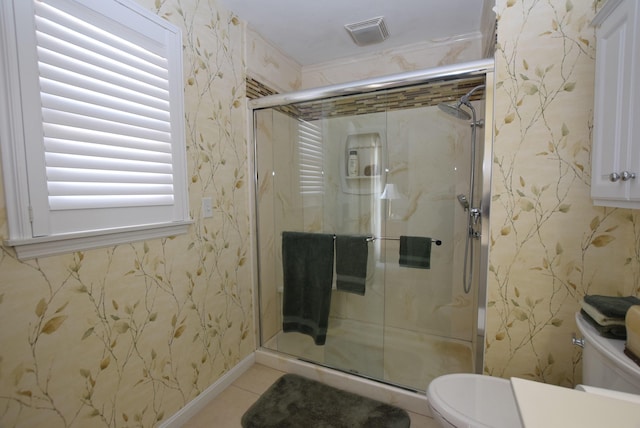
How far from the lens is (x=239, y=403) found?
1696 millimetres

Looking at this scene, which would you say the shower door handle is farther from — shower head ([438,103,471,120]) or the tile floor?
the tile floor

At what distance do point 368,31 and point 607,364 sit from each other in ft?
7.08

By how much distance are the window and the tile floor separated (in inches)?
42.4

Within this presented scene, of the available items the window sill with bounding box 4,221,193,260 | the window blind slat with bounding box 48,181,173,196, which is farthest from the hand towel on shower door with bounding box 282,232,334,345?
the window blind slat with bounding box 48,181,173,196

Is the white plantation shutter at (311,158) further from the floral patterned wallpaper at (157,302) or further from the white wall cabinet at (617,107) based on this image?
the white wall cabinet at (617,107)

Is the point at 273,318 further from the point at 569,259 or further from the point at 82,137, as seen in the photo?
the point at 569,259

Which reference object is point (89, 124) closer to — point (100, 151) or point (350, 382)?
point (100, 151)

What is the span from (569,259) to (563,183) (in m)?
0.35

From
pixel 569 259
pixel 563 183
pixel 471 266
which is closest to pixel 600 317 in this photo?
pixel 569 259

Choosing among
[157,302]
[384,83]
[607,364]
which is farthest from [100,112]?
[607,364]

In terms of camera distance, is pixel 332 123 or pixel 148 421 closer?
pixel 148 421

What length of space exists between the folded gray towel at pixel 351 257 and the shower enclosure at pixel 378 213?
0.04 meters

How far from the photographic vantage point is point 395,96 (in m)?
1.78

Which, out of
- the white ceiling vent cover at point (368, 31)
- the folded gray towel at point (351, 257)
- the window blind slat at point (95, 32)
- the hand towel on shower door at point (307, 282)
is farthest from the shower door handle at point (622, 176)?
the window blind slat at point (95, 32)
